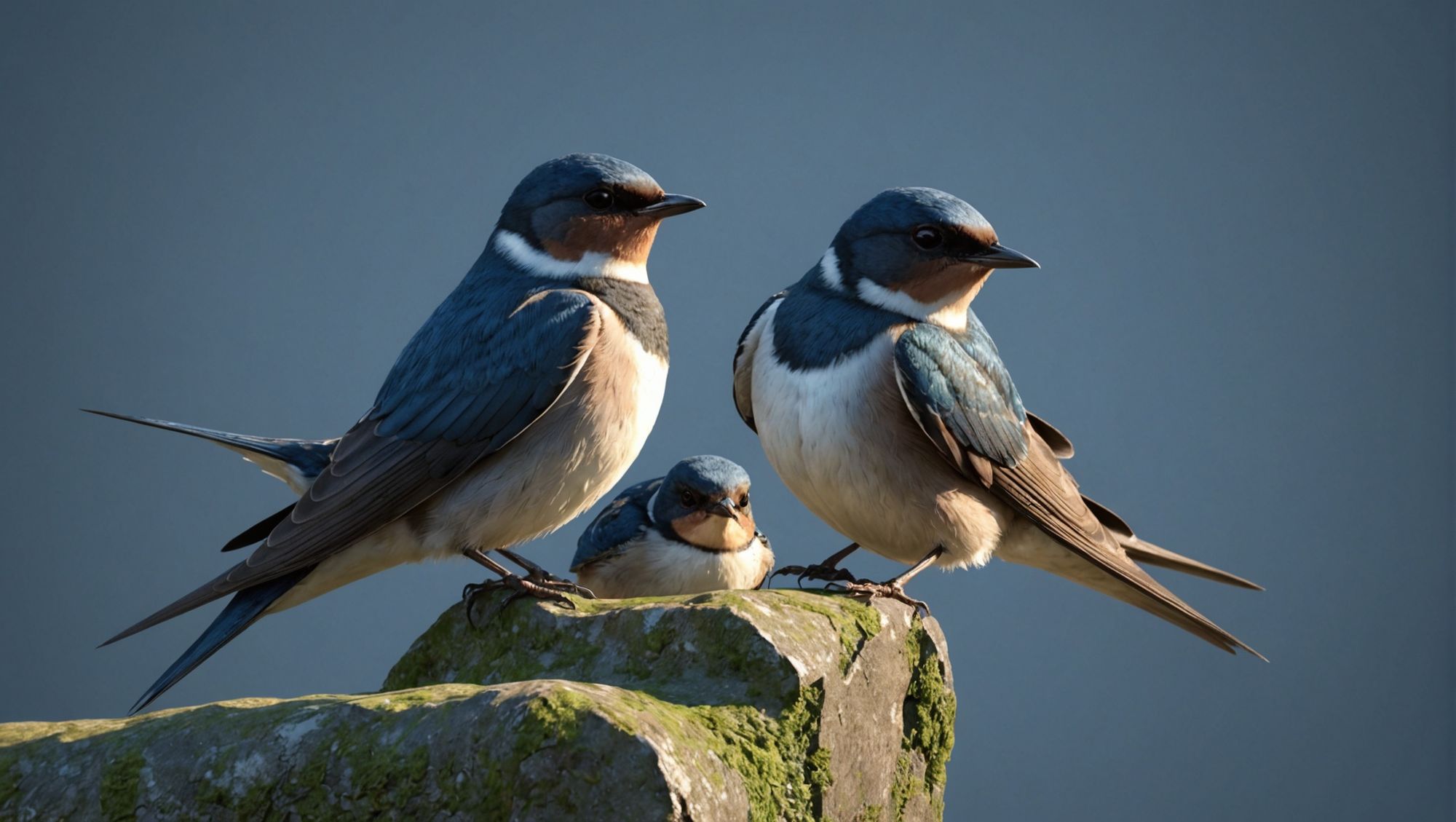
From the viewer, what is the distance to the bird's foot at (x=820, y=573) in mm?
3258

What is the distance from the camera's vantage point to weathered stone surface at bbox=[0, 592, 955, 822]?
→ 6.71 feet

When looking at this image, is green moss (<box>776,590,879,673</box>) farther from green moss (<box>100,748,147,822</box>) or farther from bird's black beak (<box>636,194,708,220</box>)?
green moss (<box>100,748,147,822</box>)

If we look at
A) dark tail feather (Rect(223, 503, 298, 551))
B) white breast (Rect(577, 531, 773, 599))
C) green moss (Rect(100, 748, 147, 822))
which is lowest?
white breast (Rect(577, 531, 773, 599))

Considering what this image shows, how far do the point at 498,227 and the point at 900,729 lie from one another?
158 cm

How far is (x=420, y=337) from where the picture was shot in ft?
10.9

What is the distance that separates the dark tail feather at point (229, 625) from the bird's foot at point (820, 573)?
112 centimetres

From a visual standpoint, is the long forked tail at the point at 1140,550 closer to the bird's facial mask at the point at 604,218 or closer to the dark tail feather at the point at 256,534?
the bird's facial mask at the point at 604,218

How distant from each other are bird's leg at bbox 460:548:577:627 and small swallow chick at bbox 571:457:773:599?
0.97 m

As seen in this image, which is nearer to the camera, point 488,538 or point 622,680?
point 622,680

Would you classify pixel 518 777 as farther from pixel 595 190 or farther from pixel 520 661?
pixel 595 190

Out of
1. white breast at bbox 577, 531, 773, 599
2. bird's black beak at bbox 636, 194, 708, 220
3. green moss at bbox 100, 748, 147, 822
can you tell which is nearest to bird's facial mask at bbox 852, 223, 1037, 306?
bird's black beak at bbox 636, 194, 708, 220

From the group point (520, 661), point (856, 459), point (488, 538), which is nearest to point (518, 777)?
point (520, 661)

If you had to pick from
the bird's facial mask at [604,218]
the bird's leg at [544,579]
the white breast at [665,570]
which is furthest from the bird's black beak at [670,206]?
the white breast at [665,570]

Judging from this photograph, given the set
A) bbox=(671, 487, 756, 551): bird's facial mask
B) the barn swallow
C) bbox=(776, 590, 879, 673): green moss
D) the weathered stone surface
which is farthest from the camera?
bbox=(671, 487, 756, 551): bird's facial mask
